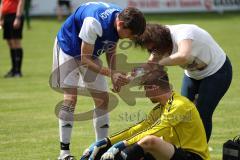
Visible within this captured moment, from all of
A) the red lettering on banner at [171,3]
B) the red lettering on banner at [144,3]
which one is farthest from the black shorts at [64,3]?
the red lettering on banner at [171,3]

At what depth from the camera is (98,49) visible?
8031 millimetres

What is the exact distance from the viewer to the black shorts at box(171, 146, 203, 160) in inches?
264

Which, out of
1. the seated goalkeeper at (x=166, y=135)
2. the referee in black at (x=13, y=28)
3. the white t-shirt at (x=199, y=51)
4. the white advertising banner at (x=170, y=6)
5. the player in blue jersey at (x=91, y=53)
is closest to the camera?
the seated goalkeeper at (x=166, y=135)

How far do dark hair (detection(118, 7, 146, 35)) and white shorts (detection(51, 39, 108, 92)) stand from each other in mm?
1008

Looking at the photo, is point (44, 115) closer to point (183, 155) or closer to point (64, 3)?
point (183, 155)

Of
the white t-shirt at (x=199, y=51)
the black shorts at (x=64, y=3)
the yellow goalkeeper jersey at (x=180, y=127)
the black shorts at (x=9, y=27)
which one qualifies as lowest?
the black shorts at (x=64, y=3)

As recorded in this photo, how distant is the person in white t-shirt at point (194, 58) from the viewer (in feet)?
23.4

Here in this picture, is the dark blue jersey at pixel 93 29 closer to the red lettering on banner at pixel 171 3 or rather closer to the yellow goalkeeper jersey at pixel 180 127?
the yellow goalkeeper jersey at pixel 180 127

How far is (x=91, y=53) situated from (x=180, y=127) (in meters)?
1.48

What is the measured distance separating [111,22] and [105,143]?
4.39 ft

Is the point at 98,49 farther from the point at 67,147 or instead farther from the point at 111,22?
the point at 67,147

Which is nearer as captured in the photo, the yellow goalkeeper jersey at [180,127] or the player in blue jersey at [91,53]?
the yellow goalkeeper jersey at [180,127]

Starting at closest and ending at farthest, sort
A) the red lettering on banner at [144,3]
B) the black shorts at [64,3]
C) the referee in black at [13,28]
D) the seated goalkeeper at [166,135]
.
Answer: the seated goalkeeper at [166,135] < the referee in black at [13,28] < the black shorts at [64,3] < the red lettering on banner at [144,3]

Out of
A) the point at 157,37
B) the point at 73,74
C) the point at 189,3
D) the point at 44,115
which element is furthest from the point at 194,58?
the point at 189,3
